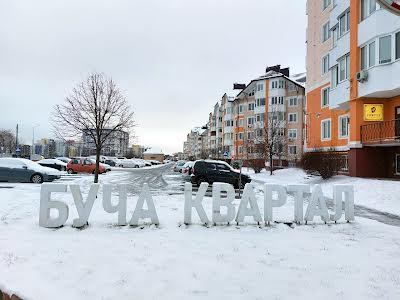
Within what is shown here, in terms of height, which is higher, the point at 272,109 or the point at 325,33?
the point at 325,33

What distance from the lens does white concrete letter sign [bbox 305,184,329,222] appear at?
990 cm

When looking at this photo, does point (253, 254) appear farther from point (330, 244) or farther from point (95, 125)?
point (95, 125)

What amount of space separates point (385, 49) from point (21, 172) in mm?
21753

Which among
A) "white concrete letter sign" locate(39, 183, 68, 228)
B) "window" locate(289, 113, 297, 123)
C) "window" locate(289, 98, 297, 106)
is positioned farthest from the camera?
"window" locate(289, 98, 297, 106)

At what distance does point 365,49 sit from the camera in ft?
73.6

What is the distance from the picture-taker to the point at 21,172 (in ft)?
71.3

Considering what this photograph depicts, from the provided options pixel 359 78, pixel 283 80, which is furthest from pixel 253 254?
pixel 283 80

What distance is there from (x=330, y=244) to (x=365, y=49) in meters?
18.4

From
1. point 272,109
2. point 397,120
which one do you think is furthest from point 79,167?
point 272,109

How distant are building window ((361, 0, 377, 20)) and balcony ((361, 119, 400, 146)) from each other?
6574 millimetres

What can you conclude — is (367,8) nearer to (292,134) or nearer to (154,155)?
(292,134)

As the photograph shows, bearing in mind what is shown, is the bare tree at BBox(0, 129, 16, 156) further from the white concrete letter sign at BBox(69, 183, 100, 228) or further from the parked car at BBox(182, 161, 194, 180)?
the white concrete letter sign at BBox(69, 183, 100, 228)

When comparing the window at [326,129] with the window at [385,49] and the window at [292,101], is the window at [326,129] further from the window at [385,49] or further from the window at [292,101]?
the window at [292,101]

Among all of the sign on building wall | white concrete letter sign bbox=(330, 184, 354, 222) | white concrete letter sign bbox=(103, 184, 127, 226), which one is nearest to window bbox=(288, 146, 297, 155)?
the sign on building wall
